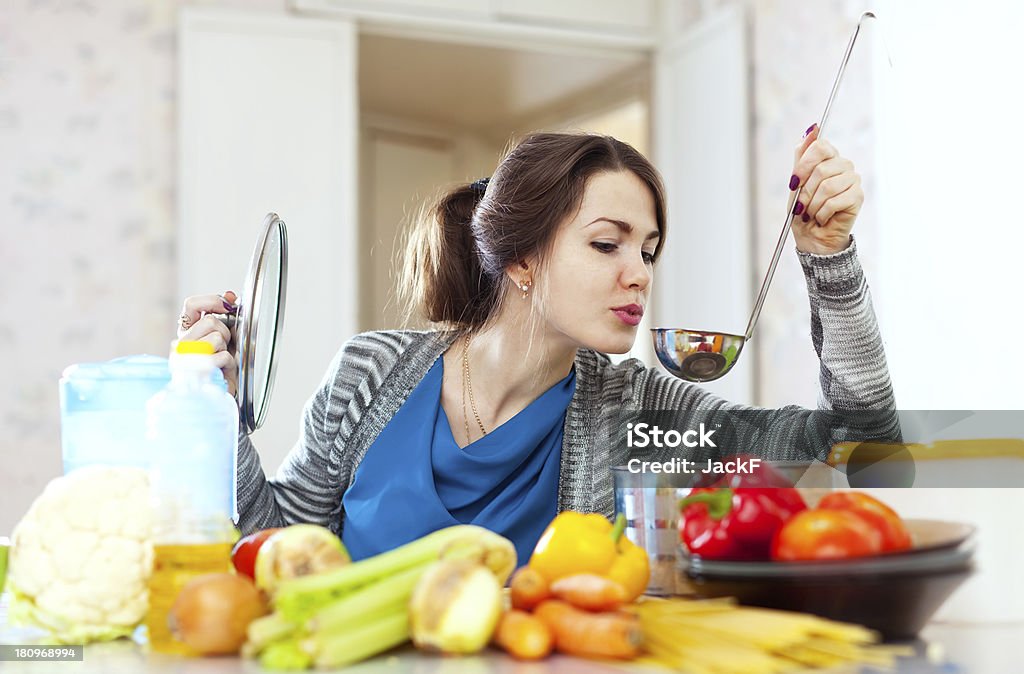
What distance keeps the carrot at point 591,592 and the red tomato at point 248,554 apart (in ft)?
1.00

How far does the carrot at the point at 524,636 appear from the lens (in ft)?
2.29

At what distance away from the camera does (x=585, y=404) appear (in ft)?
5.16

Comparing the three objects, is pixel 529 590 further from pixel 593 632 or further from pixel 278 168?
pixel 278 168

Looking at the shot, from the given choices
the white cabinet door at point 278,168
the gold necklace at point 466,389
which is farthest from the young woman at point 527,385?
the white cabinet door at point 278,168

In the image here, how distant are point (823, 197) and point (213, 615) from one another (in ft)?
2.87

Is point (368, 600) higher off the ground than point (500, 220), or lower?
lower

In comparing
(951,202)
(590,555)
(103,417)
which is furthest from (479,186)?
(951,202)

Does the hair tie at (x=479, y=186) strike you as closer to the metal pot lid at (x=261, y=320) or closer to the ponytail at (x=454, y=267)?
the ponytail at (x=454, y=267)

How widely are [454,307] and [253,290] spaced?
0.74 m

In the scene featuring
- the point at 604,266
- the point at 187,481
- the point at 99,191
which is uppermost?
the point at 99,191

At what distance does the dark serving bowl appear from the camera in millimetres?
694

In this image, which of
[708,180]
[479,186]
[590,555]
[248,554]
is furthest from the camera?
[708,180]

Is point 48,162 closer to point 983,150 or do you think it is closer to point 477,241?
point 477,241

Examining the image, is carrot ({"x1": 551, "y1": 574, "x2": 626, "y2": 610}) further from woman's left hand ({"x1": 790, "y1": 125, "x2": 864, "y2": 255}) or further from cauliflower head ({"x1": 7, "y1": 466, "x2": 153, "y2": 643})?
woman's left hand ({"x1": 790, "y1": 125, "x2": 864, "y2": 255})
